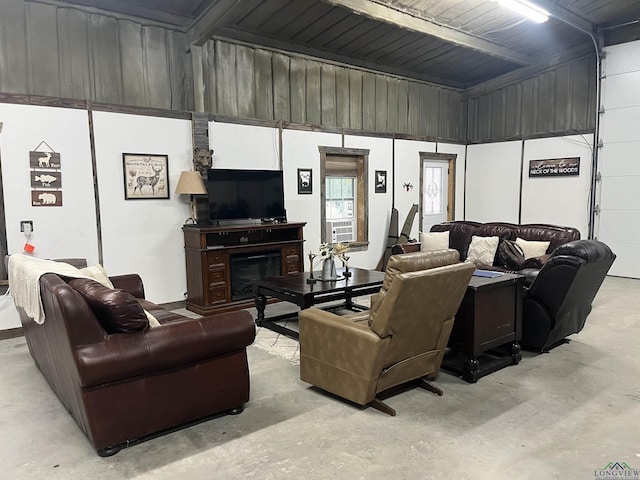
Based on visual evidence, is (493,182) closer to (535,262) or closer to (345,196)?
(345,196)

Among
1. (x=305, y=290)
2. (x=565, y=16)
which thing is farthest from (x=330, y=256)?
(x=565, y=16)

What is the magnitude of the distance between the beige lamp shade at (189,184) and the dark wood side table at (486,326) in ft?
11.2

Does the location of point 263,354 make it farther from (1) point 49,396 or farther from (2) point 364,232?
(2) point 364,232

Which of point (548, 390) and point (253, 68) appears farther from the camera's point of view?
point (253, 68)

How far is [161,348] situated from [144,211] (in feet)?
10.7

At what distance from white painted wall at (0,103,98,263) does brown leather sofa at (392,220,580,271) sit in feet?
12.9

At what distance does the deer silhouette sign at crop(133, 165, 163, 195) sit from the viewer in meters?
5.22

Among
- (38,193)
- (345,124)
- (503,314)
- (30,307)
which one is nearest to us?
(30,307)

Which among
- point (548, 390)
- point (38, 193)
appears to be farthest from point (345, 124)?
point (548, 390)

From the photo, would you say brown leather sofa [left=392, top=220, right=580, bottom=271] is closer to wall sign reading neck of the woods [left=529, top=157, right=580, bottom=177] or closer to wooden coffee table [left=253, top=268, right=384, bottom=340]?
wooden coffee table [left=253, top=268, right=384, bottom=340]

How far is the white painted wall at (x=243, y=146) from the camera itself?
582 centimetres

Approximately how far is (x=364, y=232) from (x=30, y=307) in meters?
5.59

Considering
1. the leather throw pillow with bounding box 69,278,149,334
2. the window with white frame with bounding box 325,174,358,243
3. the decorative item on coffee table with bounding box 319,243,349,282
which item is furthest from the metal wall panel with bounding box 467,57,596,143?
the leather throw pillow with bounding box 69,278,149,334

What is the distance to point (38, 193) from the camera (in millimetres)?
4594
